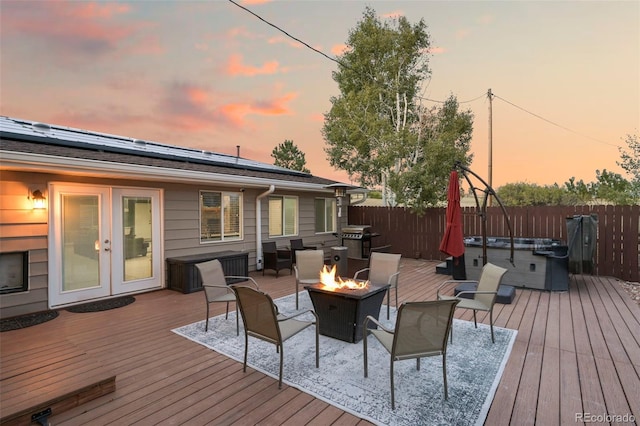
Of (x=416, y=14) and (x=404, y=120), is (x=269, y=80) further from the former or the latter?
(x=416, y=14)

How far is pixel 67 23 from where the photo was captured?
580 cm

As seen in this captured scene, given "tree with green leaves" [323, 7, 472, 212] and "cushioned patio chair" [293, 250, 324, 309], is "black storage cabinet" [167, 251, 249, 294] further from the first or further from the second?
"tree with green leaves" [323, 7, 472, 212]

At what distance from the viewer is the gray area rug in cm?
227

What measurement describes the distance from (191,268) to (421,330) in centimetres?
476

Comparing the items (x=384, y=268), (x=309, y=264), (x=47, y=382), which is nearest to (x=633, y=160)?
(x=384, y=268)

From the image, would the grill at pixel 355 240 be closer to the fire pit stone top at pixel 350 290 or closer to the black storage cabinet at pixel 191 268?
the black storage cabinet at pixel 191 268

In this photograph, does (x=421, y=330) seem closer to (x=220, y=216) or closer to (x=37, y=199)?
(x=37, y=199)

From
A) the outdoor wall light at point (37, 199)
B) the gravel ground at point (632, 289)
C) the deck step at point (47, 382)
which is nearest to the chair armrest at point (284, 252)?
the outdoor wall light at point (37, 199)

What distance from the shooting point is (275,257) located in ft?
24.2

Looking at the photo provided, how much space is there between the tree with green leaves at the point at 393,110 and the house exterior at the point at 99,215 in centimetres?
518

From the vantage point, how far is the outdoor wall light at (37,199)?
4523 millimetres

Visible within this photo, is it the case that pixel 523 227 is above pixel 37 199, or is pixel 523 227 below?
below

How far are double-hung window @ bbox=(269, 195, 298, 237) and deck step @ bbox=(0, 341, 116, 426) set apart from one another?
223 inches

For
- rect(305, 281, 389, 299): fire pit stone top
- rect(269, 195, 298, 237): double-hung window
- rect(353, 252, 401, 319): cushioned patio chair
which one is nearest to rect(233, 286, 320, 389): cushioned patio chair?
rect(305, 281, 389, 299): fire pit stone top
